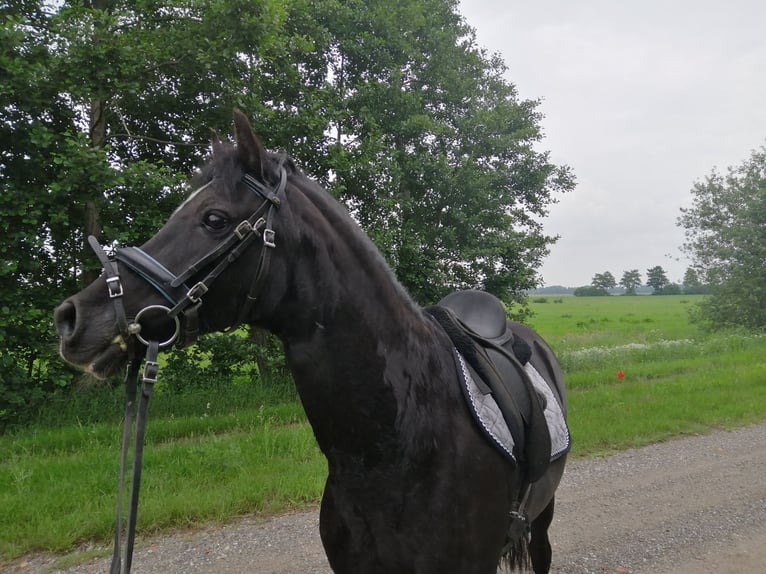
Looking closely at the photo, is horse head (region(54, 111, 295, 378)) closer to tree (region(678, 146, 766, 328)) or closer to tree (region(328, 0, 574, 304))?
tree (region(328, 0, 574, 304))

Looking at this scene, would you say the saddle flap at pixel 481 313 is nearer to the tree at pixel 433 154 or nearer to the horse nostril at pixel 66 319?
the horse nostril at pixel 66 319

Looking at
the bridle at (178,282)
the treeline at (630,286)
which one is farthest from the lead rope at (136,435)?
the treeline at (630,286)

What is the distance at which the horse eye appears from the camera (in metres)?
1.55

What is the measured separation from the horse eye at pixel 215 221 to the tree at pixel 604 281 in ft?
322

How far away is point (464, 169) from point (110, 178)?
7376mm

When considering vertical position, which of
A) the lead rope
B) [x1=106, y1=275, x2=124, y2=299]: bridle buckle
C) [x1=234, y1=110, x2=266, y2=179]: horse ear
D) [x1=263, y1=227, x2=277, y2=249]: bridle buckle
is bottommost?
the lead rope

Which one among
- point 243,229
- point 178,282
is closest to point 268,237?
point 243,229

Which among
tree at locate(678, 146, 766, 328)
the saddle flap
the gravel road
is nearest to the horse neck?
the saddle flap

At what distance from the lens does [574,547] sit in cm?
357

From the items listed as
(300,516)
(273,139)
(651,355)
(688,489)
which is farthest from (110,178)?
(651,355)

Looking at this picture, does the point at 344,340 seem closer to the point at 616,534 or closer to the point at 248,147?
the point at 248,147

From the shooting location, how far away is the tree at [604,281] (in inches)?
3615

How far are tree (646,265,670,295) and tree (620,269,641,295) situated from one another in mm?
1927

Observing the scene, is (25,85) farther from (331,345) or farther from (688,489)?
(688,489)
